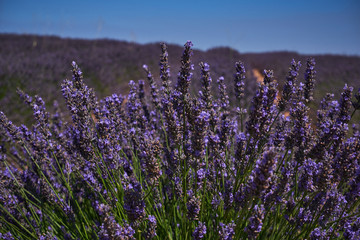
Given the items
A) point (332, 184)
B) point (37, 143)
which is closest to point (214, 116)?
point (332, 184)

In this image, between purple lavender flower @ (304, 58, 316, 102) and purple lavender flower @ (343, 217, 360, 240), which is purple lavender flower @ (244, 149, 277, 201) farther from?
purple lavender flower @ (304, 58, 316, 102)

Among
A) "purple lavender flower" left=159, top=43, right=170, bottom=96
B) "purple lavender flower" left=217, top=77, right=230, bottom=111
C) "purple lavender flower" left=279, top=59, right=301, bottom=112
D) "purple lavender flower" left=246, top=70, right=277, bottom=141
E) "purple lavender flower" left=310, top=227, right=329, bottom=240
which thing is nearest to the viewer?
"purple lavender flower" left=246, top=70, right=277, bottom=141

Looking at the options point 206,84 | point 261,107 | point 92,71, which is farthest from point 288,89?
point 92,71

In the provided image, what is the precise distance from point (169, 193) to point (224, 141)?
2.70 ft

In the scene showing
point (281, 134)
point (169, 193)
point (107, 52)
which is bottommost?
point (169, 193)

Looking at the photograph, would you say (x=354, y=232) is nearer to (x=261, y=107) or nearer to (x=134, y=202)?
(x=261, y=107)

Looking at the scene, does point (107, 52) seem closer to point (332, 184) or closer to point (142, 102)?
point (142, 102)

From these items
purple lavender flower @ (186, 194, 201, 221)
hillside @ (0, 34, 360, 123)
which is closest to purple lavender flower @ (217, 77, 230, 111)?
purple lavender flower @ (186, 194, 201, 221)

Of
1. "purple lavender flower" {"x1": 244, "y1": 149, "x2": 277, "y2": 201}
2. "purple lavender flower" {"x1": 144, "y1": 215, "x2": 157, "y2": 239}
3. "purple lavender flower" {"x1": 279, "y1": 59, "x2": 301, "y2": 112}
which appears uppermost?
"purple lavender flower" {"x1": 279, "y1": 59, "x2": 301, "y2": 112}

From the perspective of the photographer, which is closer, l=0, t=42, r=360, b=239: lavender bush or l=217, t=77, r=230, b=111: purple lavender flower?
l=0, t=42, r=360, b=239: lavender bush

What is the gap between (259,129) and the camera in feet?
5.58

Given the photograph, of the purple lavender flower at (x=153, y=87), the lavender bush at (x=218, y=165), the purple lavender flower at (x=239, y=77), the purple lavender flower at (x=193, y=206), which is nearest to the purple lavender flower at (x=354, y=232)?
the lavender bush at (x=218, y=165)

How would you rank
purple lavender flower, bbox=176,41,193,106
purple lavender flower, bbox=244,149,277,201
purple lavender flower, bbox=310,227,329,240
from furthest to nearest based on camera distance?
purple lavender flower, bbox=176,41,193,106
purple lavender flower, bbox=310,227,329,240
purple lavender flower, bbox=244,149,277,201

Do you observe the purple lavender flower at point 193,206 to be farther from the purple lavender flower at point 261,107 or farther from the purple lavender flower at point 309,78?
the purple lavender flower at point 309,78
